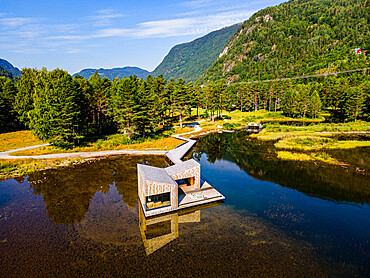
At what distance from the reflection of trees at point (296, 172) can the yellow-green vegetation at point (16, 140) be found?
1481 inches

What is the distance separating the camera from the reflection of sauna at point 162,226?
16.8m

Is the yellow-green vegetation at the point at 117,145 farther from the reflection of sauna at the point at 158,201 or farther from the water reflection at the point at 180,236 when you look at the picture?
the reflection of sauna at the point at 158,201

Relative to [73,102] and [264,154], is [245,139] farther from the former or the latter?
[73,102]

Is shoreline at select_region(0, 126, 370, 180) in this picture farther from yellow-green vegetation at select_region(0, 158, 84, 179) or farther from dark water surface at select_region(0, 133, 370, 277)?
dark water surface at select_region(0, 133, 370, 277)

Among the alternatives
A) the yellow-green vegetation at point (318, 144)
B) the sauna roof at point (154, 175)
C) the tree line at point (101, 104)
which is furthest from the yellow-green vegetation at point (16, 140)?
the yellow-green vegetation at point (318, 144)

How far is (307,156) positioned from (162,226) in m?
28.4

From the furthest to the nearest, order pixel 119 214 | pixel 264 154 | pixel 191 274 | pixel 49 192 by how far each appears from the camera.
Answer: pixel 264 154
pixel 49 192
pixel 119 214
pixel 191 274

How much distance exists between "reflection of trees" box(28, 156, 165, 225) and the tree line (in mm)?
11257

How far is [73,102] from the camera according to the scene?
137ft

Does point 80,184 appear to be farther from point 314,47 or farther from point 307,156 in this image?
point 314,47

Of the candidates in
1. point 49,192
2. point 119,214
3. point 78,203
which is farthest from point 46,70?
point 119,214

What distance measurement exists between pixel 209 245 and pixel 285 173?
18.9m

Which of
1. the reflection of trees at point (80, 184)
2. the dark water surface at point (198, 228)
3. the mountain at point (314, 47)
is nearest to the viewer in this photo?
the dark water surface at point (198, 228)

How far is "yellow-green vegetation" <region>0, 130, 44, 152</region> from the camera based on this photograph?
45.6 m
